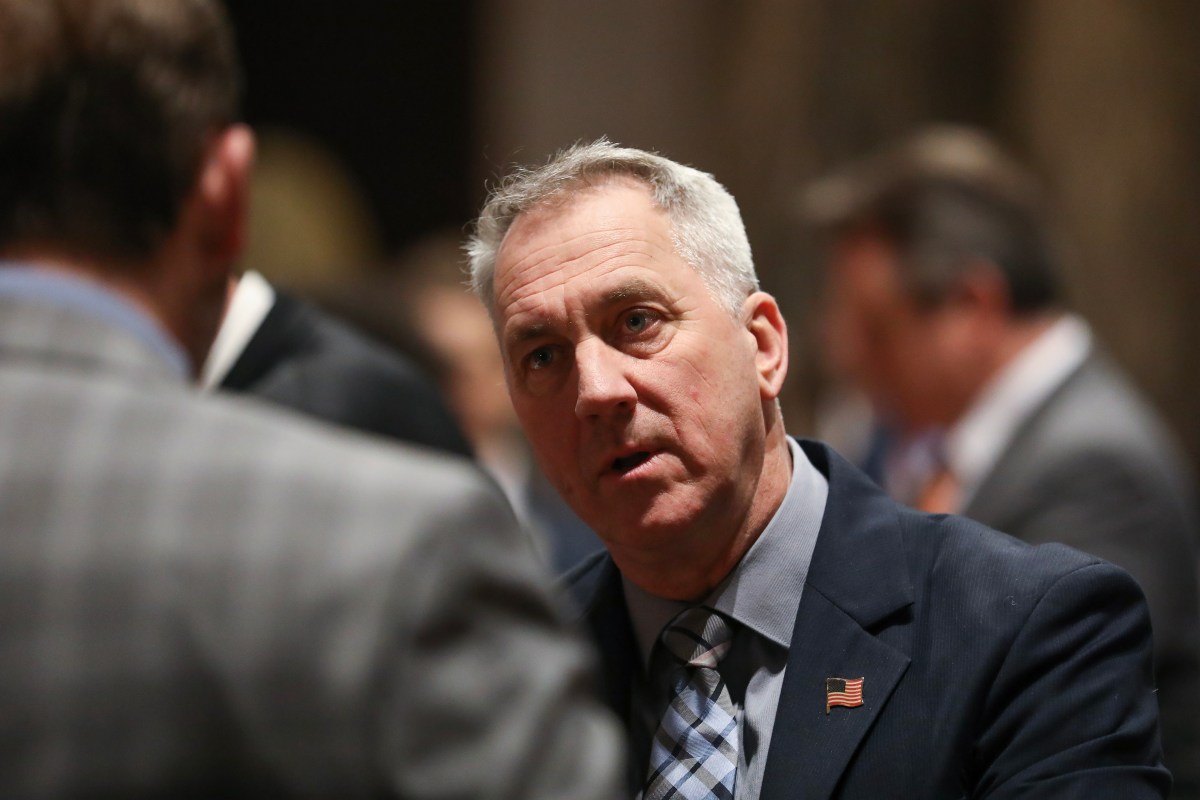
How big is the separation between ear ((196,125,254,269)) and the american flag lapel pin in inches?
41.4

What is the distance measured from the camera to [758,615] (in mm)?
2238

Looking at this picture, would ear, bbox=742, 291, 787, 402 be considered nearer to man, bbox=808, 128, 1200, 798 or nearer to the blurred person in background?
man, bbox=808, 128, 1200, 798

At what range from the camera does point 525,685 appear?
133cm

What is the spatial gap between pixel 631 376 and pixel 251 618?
42.6 inches

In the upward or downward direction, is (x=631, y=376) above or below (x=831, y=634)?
above

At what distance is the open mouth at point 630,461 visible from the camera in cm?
225

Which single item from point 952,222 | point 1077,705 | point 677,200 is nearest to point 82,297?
point 677,200

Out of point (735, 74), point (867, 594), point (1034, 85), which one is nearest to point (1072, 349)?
point (867, 594)

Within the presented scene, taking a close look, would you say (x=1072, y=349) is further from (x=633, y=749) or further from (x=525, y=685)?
(x=525, y=685)

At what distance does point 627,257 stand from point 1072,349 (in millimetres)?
2681

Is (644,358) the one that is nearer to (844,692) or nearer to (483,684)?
(844,692)

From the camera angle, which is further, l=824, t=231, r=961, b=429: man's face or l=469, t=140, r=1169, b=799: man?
l=824, t=231, r=961, b=429: man's face

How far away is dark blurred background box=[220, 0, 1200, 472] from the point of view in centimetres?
727

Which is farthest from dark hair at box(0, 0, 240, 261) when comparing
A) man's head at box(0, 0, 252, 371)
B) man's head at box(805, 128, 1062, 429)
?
man's head at box(805, 128, 1062, 429)
